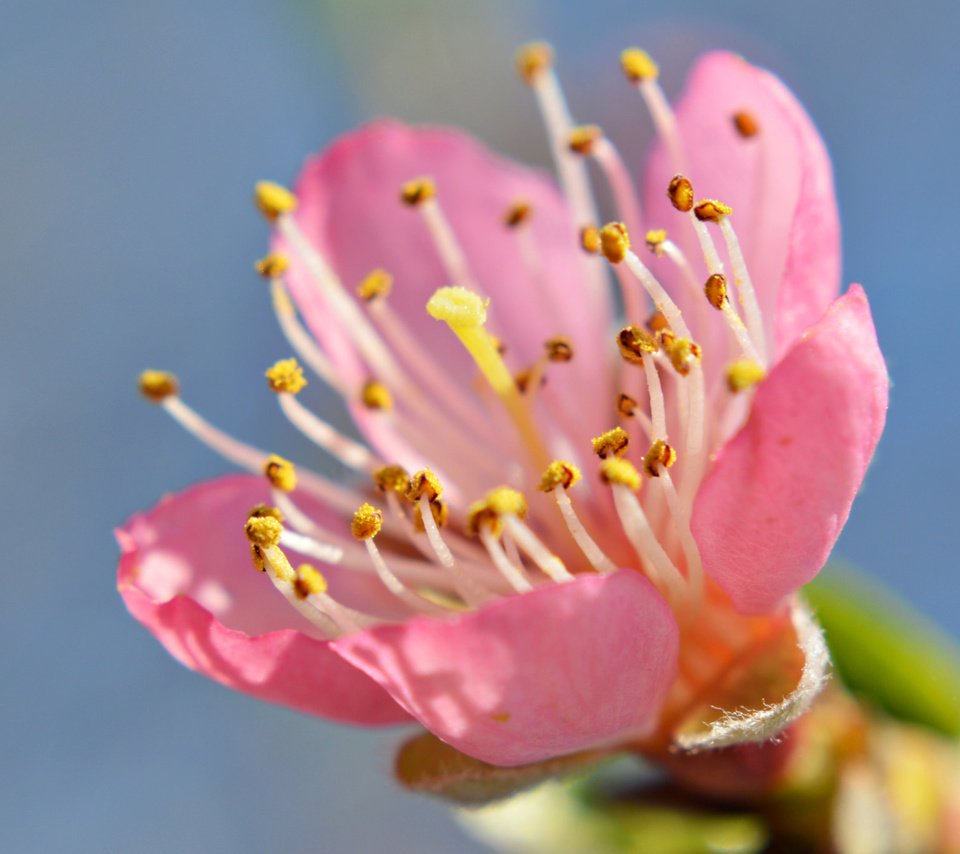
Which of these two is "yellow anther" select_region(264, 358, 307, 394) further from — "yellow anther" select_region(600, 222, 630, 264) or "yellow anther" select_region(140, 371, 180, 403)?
"yellow anther" select_region(600, 222, 630, 264)

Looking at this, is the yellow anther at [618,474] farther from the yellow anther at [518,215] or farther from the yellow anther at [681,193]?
the yellow anther at [518,215]

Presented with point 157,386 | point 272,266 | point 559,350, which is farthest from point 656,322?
point 157,386

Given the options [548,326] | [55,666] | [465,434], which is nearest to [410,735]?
[465,434]

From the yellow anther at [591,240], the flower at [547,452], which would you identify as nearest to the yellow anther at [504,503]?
the flower at [547,452]

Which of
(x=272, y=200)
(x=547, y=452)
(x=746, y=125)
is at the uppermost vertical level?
(x=272, y=200)

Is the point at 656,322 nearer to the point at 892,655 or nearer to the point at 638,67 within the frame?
the point at 638,67

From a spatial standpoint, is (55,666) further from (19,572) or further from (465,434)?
(465,434)
